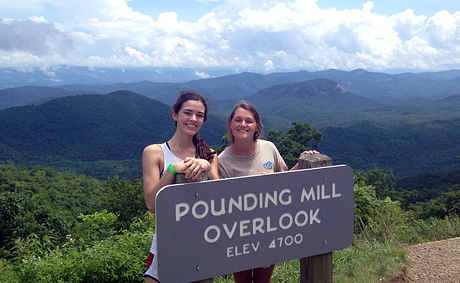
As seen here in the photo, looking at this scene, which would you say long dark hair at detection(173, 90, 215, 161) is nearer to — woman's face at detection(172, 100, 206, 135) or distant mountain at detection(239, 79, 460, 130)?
woman's face at detection(172, 100, 206, 135)

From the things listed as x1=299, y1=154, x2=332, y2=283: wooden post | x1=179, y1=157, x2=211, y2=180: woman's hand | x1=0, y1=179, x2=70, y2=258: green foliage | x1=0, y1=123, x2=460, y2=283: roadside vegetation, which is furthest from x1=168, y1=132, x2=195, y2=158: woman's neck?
x1=0, y1=179, x2=70, y2=258: green foliage

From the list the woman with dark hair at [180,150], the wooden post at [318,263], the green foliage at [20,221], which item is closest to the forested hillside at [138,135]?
the green foliage at [20,221]

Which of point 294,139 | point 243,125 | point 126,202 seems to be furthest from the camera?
point 294,139

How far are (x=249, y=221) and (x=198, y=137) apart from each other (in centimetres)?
64

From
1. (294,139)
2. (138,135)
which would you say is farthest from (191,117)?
A: (138,135)

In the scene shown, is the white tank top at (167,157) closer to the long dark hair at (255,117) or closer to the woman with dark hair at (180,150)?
the woman with dark hair at (180,150)

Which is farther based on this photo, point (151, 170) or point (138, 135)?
point (138, 135)

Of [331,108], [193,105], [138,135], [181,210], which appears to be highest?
[193,105]

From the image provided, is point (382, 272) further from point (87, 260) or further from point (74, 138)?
point (74, 138)

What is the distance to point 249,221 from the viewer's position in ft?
5.03

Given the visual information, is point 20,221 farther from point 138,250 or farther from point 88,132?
point 88,132

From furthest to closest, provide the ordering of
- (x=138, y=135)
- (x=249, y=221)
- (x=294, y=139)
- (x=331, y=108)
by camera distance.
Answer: (x=331, y=108) < (x=138, y=135) < (x=294, y=139) < (x=249, y=221)

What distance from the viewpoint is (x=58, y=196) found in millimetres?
26750

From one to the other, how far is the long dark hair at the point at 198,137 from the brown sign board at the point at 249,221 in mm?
477
